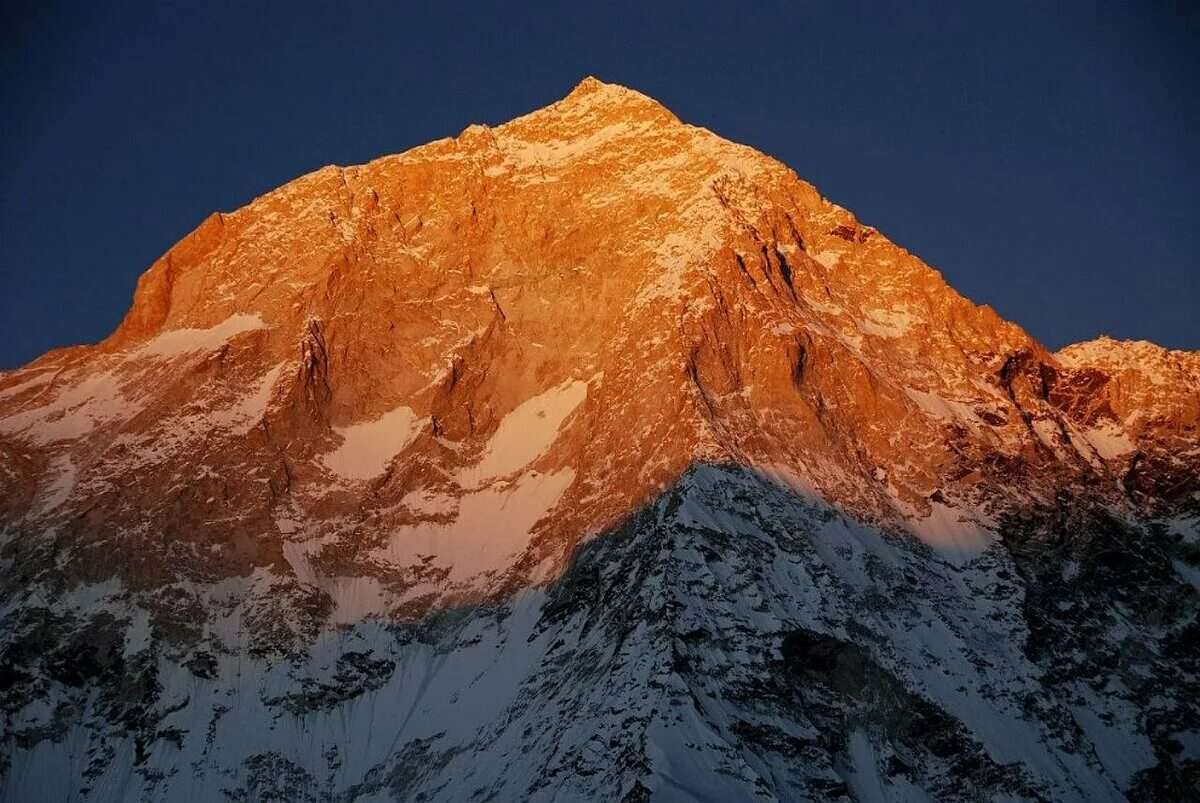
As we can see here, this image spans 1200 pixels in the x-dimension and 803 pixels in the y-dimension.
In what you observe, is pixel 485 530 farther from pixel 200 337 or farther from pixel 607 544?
pixel 200 337

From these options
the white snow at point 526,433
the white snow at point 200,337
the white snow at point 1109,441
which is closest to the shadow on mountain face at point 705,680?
the white snow at point 1109,441

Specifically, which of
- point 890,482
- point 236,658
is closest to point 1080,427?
point 890,482

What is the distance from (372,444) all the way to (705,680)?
5787cm

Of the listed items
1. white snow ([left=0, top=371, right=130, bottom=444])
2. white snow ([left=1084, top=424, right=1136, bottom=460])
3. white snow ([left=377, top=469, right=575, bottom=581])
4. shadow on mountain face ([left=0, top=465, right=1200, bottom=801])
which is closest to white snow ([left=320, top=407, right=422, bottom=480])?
white snow ([left=377, top=469, right=575, bottom=581])

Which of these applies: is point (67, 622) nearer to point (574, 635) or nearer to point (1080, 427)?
point (574, 635)

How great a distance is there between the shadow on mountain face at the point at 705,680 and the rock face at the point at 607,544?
0.32m

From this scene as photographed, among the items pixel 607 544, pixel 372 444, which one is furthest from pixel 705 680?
pixel 372 444

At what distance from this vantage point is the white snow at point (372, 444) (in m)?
182

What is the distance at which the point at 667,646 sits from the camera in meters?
138

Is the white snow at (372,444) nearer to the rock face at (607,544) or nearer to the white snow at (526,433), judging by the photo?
the rock face at (607,544)

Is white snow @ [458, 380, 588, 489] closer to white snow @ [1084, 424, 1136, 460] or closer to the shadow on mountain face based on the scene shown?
the shadow on mountain face

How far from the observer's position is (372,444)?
185250mm

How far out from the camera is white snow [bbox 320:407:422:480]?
18250 centimetres

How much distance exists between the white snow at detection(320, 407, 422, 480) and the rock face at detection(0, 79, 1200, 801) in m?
0.48
